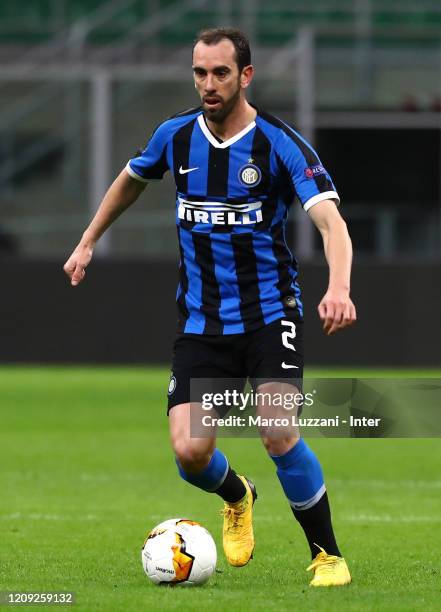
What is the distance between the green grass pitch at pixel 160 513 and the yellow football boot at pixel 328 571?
2.1 inches

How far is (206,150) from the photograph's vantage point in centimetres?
595

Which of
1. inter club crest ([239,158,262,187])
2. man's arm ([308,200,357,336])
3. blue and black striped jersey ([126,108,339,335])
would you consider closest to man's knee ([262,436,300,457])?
blue and black striped jersey ([126,108,339,335])

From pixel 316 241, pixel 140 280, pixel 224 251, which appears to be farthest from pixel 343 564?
pixel 316 241

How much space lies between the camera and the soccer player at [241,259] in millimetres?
5719

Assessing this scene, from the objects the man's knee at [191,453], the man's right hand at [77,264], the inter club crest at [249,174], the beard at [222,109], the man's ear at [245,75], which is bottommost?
the man's knee at [191,453]

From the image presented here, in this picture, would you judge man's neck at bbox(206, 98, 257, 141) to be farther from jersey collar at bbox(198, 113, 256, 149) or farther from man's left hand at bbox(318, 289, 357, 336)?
man's left hand at bbox(318, 289, 357, 336)

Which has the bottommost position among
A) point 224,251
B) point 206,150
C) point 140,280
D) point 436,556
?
point 140,280

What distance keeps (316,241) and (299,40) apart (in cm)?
292

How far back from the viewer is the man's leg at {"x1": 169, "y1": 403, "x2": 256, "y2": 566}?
586cm

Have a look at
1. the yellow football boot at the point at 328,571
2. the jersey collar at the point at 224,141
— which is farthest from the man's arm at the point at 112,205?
the yellow football boot at the point at 328,571

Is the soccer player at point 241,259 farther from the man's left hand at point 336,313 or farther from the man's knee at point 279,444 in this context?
the man's left hand at point 336,313

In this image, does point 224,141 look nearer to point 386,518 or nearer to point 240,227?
point 240,227

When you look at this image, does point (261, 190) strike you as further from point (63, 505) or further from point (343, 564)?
point (63, 505)

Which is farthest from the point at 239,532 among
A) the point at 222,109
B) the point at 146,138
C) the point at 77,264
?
the point at 146,138
